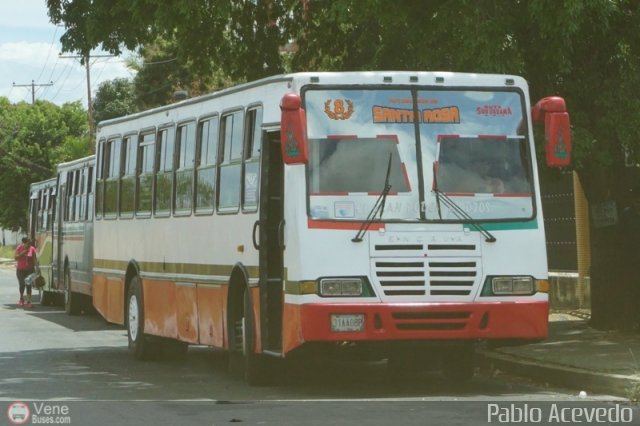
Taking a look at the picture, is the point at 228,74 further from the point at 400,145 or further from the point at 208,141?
the point at 400,145

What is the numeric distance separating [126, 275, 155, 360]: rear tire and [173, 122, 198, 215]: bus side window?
1730 millimetres

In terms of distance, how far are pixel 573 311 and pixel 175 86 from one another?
38.0 metres

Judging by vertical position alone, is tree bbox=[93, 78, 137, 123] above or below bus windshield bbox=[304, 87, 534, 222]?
above

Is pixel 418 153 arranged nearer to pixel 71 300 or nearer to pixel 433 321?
pixel 433 321

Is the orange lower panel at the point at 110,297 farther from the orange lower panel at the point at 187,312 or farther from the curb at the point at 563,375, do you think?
the curb at the point at 563,375

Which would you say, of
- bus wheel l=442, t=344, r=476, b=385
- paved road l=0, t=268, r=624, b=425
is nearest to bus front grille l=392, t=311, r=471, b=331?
paved road l=0, t=268, r=624, b=425

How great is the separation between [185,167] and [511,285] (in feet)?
15.6

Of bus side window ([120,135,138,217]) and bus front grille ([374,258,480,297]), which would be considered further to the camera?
bus side window ([120,135,138,217])

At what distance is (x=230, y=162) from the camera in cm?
1559

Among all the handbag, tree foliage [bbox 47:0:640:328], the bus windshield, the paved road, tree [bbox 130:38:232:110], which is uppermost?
tree [bbox 130:38:232:110]

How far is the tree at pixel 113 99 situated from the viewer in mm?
73438

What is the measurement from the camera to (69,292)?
102ft

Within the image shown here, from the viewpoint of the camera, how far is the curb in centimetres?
1360

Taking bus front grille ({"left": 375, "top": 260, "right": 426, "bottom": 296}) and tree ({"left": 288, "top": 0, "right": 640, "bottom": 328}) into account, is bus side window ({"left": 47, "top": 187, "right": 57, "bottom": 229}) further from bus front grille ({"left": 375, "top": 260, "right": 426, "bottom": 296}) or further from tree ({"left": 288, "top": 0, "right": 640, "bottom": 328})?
bus front grille ({"left": 375, "top": 260, "right": 426, "bottom": 296})
